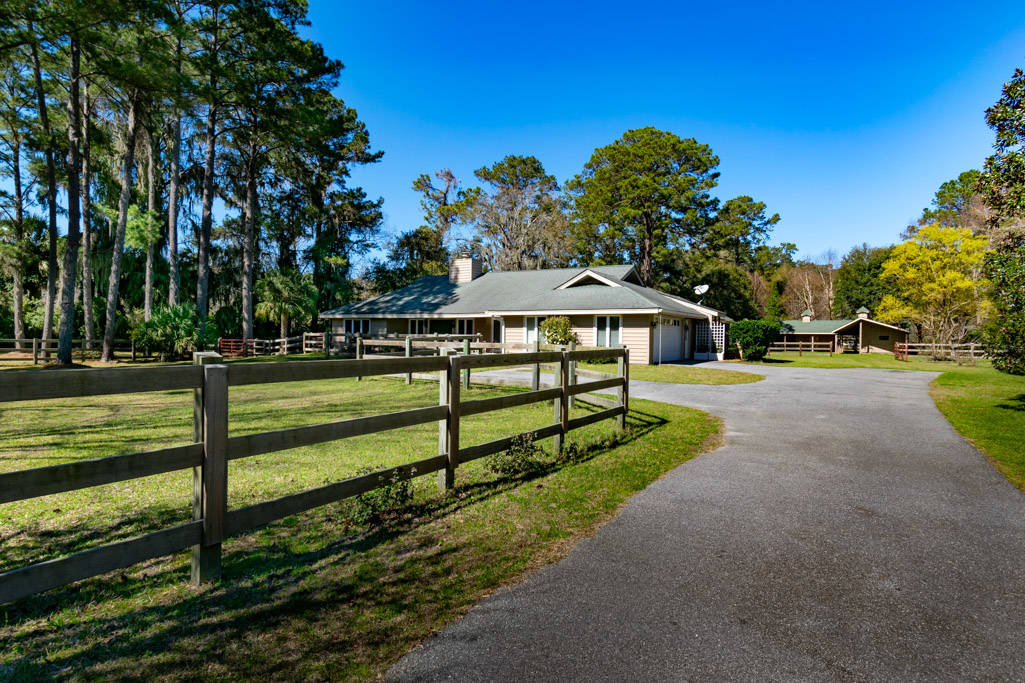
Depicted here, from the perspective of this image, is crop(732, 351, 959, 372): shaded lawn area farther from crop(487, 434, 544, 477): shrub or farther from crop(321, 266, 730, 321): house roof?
crop(487, 434, 544, 477): shrub

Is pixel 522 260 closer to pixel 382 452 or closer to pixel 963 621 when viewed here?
pixel 382 452

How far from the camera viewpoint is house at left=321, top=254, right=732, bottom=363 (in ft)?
83.2

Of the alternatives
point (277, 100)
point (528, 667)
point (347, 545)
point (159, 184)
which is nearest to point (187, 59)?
point (277, 100)

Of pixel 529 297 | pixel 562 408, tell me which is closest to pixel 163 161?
pixel 529 297

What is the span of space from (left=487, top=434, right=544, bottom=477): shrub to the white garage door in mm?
20387

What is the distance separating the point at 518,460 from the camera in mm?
5629

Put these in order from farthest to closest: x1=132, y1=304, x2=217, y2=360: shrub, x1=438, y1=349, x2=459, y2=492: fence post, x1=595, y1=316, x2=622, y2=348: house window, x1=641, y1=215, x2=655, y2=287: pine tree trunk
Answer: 1. x1=641, y1=215, x2=655, y2=287: pine tree trunk
2. x1=595, y1=316, x2=622, y2=348: house window
3. x1=132, y1=304, x2=217, y2=360: shrub
4. x1=438, y1=349, x2=459, y2=492: fence post

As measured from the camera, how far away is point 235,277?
A: 38.2 metres

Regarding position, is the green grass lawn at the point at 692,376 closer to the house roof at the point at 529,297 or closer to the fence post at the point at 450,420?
the house roof at the point at 529,297

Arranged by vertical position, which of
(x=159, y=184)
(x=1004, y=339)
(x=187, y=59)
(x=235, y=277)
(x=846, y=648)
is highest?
(x=187, y=59)

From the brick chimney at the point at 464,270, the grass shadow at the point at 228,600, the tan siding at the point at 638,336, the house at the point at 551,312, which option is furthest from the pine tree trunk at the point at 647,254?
the grass shadow at the point at 228,600

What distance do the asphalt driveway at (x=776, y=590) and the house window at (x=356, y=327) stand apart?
3161 centimetres

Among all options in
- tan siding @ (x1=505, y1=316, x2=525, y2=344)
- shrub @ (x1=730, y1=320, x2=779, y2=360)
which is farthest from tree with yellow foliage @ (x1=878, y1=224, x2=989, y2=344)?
tan siding @ (x1=505, y1=316, x2=525, y2=344)

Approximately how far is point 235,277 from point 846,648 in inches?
1684
